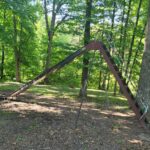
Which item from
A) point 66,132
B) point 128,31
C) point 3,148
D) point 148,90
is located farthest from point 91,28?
point 3,148

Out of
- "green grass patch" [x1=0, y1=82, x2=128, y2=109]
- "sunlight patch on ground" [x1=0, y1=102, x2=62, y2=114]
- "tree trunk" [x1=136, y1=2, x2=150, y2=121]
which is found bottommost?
"green grass patch" [x1=0, y1=82, x2=128, y2=109]

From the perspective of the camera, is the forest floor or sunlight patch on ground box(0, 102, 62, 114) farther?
sunlight patch on ground box(0, 102, 62, 114)

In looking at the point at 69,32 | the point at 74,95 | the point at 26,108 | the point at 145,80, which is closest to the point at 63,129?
the point at 26,108

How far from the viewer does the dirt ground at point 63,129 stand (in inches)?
294

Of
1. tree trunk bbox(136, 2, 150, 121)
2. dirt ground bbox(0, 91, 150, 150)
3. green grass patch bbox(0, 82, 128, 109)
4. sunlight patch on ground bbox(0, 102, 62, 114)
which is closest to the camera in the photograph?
dirt ground bbox(0, 91, 150, 150)

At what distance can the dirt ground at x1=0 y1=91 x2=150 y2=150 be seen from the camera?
7459 millimetres

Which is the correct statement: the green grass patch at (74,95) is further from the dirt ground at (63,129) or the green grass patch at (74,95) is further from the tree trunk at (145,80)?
the tree trunk at (145,80)

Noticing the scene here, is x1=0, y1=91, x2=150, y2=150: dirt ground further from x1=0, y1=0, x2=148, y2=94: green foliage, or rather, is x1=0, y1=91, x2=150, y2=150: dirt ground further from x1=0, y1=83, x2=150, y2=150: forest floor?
x1=0, y1=0, x2=148, y2=94: green foliage

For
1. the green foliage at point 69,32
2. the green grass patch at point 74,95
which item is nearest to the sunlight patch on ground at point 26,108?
the green foliage at point 69,32

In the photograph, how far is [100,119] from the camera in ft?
33.8

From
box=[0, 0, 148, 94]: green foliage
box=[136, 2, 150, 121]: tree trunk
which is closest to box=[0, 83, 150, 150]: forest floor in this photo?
box=[136, 2, 150, 121]: tree trunk

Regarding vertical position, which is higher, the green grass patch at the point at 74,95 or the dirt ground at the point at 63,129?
the dirt ground at the point at 63,129

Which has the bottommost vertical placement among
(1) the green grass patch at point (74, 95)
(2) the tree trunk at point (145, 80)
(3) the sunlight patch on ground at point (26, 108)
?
(1) the green grass patch at point (74, 95)

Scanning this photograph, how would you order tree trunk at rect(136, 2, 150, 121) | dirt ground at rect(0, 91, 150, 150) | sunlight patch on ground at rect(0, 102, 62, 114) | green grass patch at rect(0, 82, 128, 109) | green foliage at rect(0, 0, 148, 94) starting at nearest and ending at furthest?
dirt ground at rect(0, 91, 150, 150) < tree trunk at rect(136, 2, 150, 121) < sunlight patch on ground at rect(0, 102, 62, 114) < green foliage at rect(0, 0, 148, 94) < green grass patch at rect(0, 82, 128, 109)
